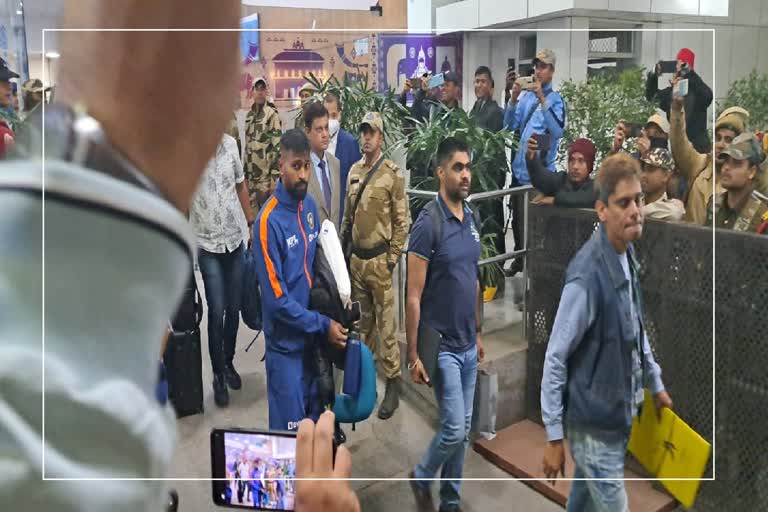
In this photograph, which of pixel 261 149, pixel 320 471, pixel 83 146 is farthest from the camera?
pixel 261 149

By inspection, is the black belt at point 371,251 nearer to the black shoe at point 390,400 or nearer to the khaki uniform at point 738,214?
the black shoe at point 390,400

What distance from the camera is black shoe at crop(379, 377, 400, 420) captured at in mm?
1067

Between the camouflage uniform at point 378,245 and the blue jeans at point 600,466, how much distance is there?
1.03 feet

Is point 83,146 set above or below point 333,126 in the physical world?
below

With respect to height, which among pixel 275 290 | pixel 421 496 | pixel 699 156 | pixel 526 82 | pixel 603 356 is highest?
pixel 526 82

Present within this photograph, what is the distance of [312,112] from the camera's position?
0.94 m

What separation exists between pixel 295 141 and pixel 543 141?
0.37 m

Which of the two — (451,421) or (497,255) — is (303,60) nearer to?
(497,255)

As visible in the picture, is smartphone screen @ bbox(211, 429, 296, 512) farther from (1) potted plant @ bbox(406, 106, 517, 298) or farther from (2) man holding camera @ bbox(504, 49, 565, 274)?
(2) man holding camera @ bbox(504, 49, 565, 274)

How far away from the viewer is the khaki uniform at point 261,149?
876 millimetres

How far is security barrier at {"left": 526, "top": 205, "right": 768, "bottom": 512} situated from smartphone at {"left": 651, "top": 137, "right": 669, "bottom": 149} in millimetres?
114

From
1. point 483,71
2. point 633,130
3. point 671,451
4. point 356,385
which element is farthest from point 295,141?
point 671,451

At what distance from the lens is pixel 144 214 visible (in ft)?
0.56

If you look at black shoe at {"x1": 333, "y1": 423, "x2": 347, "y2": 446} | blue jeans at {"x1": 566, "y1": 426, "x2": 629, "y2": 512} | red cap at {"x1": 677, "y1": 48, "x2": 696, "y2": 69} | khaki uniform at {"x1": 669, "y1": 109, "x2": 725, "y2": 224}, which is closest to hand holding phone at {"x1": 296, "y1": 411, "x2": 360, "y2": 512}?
black shoe at {"x1": 333, "y1": 423, "x2": 347, "y2": 446}
